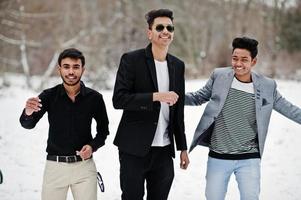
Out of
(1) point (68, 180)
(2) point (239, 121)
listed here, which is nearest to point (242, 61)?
(2) point (239, 121)

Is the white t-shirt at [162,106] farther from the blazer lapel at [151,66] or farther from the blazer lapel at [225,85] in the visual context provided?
the blazer lapel at [225,85]

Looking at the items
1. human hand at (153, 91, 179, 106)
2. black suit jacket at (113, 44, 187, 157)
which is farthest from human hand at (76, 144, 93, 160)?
human hand at (153, 91, 179, 106)

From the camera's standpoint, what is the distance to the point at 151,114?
10.7ft

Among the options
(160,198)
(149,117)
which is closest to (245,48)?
(149,117)

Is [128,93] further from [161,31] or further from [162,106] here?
[161,31]

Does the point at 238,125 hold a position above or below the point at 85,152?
above

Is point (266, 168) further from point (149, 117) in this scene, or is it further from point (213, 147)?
point (149, 117)

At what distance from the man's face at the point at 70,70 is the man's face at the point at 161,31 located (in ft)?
1.92

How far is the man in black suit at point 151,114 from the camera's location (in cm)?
323

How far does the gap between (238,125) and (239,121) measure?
0.11ft

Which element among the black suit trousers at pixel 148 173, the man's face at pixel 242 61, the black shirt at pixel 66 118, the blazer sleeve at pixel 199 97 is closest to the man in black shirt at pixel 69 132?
the black shirt at pixel 66 118

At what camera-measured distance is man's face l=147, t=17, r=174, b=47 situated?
10.6 ft

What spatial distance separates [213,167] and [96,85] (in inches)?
499

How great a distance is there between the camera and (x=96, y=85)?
1597 cm
